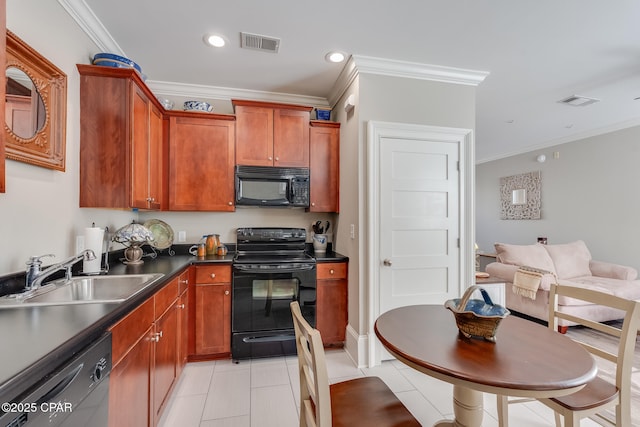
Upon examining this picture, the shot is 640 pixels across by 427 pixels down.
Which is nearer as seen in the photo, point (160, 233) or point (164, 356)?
point (164, 356)

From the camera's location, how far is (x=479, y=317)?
1.21m

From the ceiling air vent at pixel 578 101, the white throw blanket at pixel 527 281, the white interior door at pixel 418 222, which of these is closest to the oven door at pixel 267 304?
the white interior door at pixel 418 222

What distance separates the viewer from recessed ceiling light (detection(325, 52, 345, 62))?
2442 mm

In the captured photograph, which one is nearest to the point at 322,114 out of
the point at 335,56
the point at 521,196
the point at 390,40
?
the point at 335,56

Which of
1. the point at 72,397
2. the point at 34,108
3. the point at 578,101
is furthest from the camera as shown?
the point at 578,101

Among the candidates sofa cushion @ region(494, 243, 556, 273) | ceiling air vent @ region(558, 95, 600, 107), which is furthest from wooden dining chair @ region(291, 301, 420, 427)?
ceiling air vent @ region(558, 95, 600, 107)

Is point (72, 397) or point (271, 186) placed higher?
point (271, 186)

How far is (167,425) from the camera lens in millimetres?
1807

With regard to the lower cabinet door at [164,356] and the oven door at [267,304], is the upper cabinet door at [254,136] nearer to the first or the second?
the oven door at [267,304]

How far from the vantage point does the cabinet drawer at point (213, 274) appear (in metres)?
2.57

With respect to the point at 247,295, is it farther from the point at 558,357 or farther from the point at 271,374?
the point at 558,357

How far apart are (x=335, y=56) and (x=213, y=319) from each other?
2570 millimetres

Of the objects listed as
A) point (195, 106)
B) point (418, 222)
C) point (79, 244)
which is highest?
point (195, 106)

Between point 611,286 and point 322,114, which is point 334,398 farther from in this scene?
point 611,286
